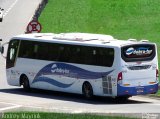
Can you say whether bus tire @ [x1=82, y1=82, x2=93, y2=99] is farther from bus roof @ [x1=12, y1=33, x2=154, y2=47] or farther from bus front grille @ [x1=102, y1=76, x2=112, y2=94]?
bus roof @ [x1=12, y1=33, x2=154, y2=47]

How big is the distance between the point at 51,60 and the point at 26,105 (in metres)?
5.55

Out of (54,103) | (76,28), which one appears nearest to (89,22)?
(76,28)

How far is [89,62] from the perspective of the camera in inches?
1315

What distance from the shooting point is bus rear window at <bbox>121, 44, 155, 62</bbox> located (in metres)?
32.1

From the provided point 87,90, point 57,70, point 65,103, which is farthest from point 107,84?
point 57,70

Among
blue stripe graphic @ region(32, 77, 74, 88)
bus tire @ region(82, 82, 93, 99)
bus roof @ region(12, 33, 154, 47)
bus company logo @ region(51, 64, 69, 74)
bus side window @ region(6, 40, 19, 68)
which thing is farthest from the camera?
bus side window @ region(6, 40, 19, 68)

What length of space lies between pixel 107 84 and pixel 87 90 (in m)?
1.39

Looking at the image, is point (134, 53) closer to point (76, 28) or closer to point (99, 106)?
point (99, 106)

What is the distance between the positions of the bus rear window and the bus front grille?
111cm

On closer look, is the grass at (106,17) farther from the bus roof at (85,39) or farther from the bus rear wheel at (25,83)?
the bus roof at (85,39)

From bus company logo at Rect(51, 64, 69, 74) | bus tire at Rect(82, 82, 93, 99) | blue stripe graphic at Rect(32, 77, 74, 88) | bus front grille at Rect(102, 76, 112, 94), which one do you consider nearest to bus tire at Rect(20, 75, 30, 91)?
blue stripe graphic at Rect(32, 77, 74, 88)

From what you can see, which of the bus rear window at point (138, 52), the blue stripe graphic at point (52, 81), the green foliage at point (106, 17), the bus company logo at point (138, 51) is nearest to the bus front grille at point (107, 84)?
the bus rear window at point (138, 52)

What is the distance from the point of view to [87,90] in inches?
1319

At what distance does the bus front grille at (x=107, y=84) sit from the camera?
32234 millimetres
